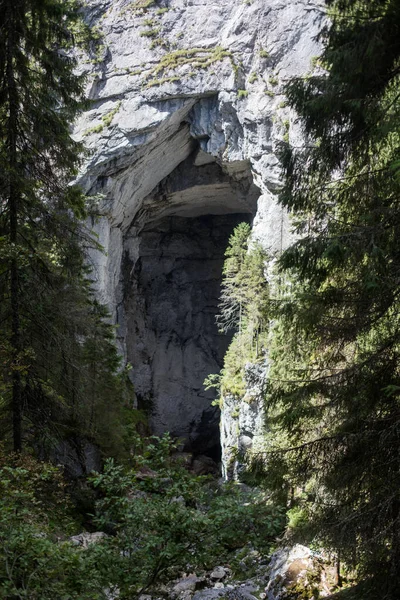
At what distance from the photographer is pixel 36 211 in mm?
8336

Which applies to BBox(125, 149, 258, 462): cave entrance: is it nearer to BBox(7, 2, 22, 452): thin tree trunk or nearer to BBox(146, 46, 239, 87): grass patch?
BBox(146, 46, 239, 87): grass patch

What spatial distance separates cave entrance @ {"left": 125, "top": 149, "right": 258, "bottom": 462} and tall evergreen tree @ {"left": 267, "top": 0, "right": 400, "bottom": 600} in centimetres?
2617

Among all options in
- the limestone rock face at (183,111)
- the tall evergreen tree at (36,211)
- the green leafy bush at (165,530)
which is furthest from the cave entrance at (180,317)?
the green leafy bush at (165,530)

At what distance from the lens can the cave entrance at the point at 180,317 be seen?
1341 inches

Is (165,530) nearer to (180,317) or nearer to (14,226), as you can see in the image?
(14,226)

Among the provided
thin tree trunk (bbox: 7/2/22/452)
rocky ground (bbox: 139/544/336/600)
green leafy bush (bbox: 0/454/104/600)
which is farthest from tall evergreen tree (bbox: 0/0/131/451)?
rocky ground (bbox: 139/544/336/600)

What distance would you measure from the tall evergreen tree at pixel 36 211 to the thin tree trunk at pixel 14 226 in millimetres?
14

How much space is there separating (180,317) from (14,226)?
27712 millimetres

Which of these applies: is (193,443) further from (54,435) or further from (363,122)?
(363,122)

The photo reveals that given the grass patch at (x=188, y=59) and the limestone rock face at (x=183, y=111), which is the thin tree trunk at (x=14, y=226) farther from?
the grass patch at (x=188, y=59)

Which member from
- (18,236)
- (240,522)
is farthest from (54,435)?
(240,522)

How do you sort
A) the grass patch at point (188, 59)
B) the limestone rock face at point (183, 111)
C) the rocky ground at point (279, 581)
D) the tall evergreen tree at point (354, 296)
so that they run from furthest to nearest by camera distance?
the grass patch at point (188, 59), the limestone rock face at point (183, 111), the rocky ground at point (279, 581), the tall evergreen tree at point (354, 296)

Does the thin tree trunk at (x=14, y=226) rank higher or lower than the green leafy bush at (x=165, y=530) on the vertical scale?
higher

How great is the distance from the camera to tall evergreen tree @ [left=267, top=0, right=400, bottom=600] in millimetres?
5148
